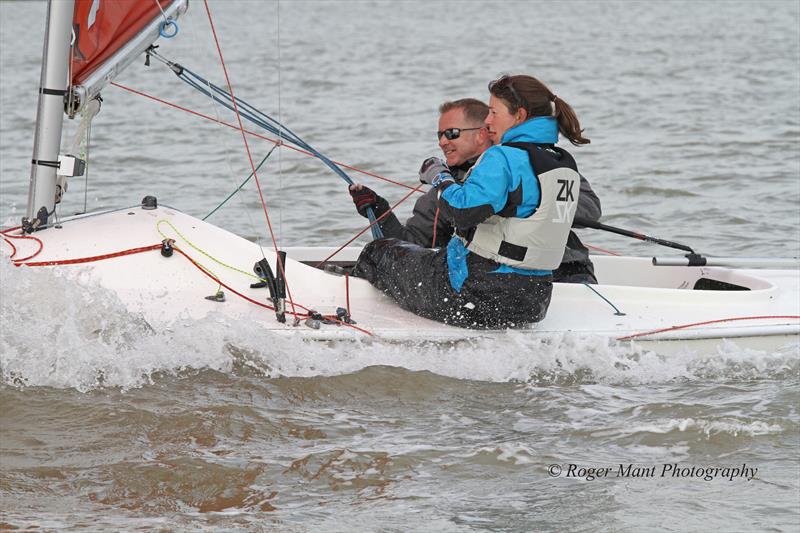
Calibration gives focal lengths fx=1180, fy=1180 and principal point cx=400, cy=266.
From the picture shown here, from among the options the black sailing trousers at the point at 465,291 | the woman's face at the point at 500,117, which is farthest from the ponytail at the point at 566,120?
the black sailing trousers at the point at 465,291

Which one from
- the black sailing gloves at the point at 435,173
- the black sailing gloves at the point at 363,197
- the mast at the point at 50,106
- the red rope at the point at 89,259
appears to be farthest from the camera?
the black sailing gloves at the point at 363,197

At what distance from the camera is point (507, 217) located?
177 inches

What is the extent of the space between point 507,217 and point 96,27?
6.43ft

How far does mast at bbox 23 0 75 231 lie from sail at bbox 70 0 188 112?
0.06 metres

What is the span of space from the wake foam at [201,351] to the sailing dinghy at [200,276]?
54mm

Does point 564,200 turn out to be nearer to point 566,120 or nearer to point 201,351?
point 566,120

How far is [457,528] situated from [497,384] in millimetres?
1262

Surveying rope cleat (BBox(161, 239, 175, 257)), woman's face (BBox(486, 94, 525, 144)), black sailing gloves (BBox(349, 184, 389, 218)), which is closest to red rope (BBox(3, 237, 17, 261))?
rope cleat (BBox(161, 239, 175, 257))

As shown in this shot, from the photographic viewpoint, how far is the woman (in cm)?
441

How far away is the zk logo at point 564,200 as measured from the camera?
450 centimetres

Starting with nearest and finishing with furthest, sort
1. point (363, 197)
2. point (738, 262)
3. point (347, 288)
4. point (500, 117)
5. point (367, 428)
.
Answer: point (367, 428)
point (500, 117)
point (347, 288)
point (363, 197)
point (738, 262)

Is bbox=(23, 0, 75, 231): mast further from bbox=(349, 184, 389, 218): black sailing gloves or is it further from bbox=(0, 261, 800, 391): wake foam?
bbox=(349, 184, 389, 218): black sailing gloves

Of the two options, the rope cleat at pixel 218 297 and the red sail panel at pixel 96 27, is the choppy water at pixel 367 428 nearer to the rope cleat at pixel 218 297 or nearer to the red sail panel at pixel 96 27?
the rope cleat at pixel 218 297

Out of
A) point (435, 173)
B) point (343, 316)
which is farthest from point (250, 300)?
point (435, 173)
